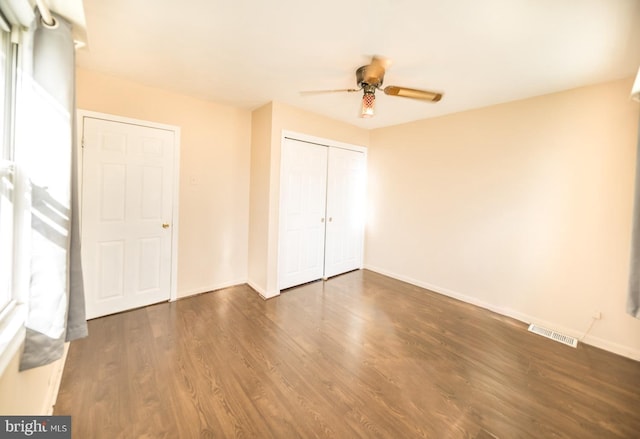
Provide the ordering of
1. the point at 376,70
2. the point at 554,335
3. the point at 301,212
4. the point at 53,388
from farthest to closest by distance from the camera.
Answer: the point at 301,212 < the point at 554,335 < the point at 376,70 < the point at 53,388

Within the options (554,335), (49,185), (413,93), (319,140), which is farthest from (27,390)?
(554,335)

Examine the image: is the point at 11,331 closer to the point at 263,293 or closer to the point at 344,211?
the point at 263,293

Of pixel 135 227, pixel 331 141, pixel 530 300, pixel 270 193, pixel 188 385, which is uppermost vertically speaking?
pixel 331 141

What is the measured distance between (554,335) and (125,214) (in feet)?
14.4

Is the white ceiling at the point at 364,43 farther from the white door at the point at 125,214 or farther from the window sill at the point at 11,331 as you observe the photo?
the window sill at the point at 11,331

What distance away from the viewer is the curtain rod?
1.12 metres

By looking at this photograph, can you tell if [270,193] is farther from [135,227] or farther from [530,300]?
[530,300]

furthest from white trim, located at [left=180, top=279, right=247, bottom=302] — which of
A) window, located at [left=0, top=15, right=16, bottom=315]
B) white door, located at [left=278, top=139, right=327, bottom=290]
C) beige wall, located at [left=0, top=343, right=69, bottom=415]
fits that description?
window, located at [left=0, top=15, right=16, bottom=315]

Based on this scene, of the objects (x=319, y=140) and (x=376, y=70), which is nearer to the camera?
(x=376, y=70)

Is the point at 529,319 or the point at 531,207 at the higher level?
the point at 531,207

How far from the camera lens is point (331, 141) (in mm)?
3695

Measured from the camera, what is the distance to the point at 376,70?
2.12 metres

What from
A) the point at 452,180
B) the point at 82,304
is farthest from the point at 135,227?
the point at 452,180

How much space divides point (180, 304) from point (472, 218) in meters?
3.55
